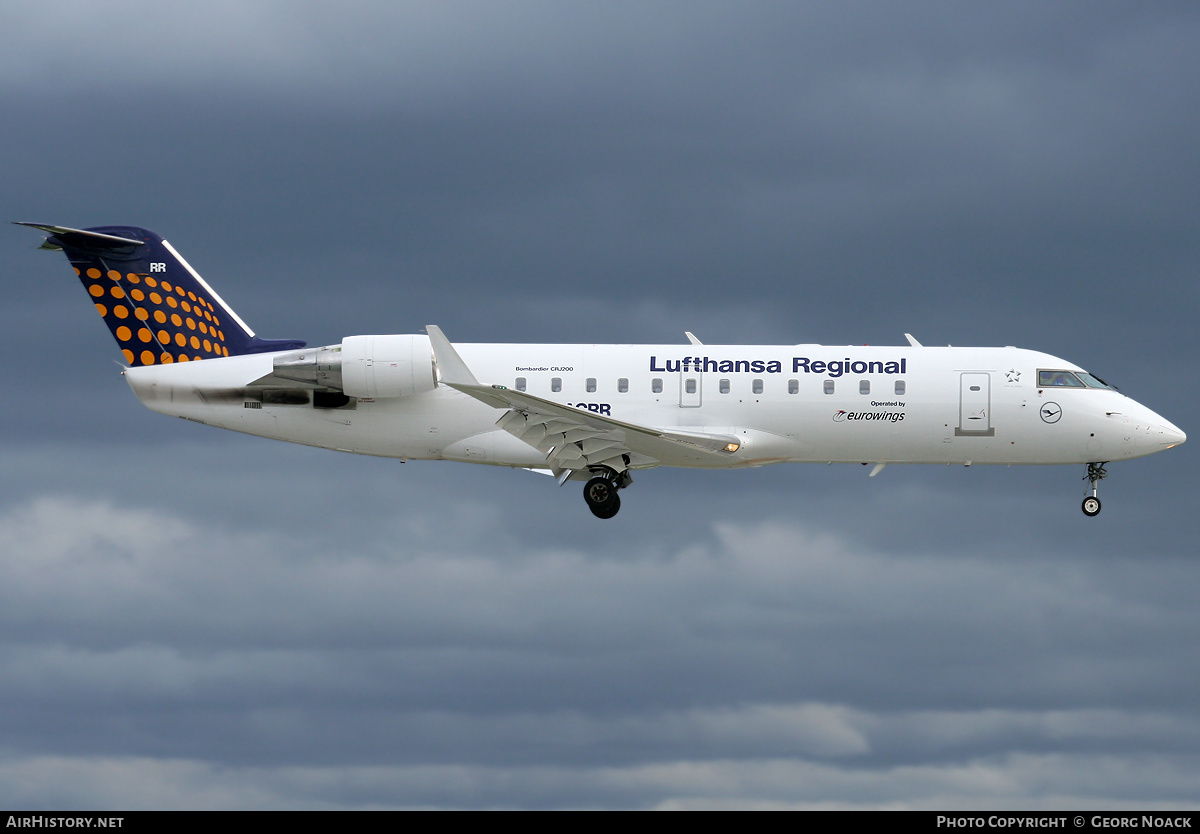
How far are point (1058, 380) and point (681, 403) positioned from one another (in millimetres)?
9804

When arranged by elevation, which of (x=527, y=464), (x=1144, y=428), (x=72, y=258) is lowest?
(x=527, y=464)

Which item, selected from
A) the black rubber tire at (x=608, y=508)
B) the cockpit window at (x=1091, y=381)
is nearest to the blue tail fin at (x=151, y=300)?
the black rubber tire at (x=608, y=508)

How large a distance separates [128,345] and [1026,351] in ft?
77.2

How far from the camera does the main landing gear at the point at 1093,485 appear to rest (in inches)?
1378

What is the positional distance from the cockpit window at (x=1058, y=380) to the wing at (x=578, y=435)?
321 inches

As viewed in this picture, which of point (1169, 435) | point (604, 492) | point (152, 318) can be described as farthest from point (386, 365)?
point (1169, 435)

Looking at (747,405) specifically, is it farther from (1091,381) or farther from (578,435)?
(1091,381)

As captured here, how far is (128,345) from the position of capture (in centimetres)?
3494

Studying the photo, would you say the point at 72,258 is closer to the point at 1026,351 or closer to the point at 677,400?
the point at 677,400

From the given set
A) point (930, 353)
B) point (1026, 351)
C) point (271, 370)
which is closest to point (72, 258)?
point (271, 370)

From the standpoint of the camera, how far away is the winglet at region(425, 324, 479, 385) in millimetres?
30578

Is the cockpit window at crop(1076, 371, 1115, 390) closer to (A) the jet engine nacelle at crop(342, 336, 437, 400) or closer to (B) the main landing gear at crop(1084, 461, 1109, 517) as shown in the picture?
(B) the main landing gear at crop(1084, 461, 1109, 517)

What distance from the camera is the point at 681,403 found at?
110 feet

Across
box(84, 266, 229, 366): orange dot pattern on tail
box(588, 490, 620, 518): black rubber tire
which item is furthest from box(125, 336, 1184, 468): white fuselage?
box(588, 490, 620, 518): black rubber tire
